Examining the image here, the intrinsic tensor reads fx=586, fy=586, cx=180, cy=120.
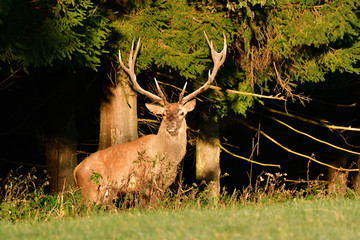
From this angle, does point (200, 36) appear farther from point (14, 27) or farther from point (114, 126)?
point (14, 27)

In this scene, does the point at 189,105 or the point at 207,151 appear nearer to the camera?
the point at 189,105

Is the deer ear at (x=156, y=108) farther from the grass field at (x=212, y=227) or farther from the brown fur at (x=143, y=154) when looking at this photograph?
the grass field at (x=212, y=227)

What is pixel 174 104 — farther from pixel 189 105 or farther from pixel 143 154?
pixel 143 154

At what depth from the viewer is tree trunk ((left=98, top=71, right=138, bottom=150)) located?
1130 centimetres

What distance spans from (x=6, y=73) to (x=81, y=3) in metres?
1.81

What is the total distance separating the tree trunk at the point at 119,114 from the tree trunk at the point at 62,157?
4.52 ft

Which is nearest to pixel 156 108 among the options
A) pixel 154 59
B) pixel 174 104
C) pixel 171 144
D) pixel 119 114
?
pixel 174 104

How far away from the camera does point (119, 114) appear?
11297 millimetres

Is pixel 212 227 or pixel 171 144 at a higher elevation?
pixel 171 144

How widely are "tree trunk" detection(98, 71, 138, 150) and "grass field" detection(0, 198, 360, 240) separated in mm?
4866

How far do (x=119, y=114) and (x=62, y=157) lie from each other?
78.0 inches

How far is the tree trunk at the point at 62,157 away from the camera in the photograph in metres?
12.4

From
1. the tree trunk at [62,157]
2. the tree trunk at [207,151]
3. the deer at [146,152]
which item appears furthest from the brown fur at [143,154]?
the tree trunk at [207,151]

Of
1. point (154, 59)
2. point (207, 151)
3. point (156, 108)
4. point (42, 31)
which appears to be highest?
point (42, 31)
